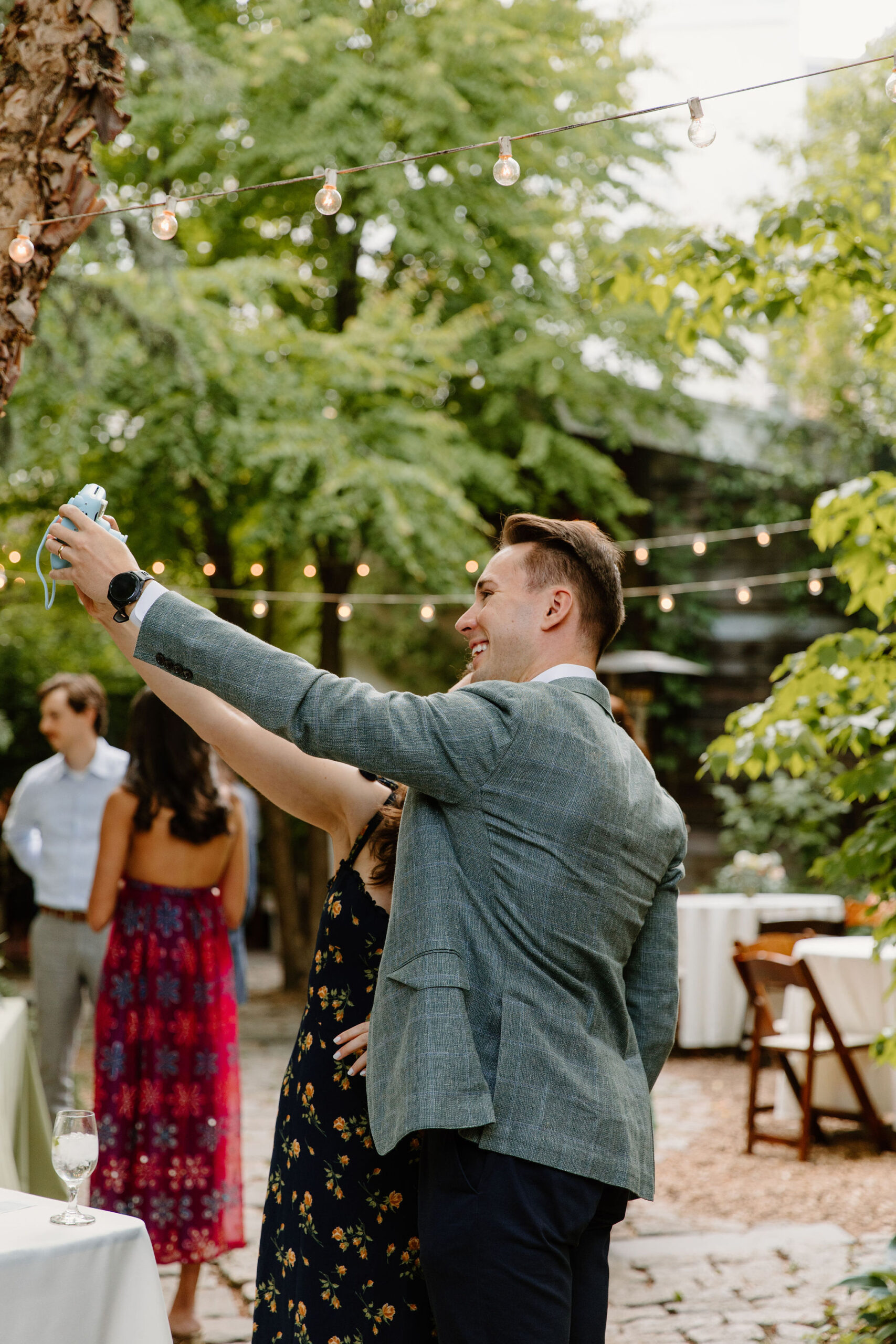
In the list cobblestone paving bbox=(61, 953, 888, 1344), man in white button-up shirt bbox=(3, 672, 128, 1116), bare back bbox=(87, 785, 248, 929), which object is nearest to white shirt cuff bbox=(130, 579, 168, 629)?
bare back bbox=(87, 785, 248, 929)

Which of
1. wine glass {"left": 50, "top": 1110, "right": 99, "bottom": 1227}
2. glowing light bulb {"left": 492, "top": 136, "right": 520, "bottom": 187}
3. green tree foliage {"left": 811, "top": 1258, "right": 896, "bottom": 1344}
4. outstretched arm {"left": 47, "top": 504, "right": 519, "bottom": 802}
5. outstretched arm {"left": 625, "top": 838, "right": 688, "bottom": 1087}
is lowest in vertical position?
green tree foliage {"left": 811, "top": 1258, "right": 896, "bottom": 1344}

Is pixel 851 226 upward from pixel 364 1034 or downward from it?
upward

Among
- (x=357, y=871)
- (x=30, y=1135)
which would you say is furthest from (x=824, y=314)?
(x=357, y=871)

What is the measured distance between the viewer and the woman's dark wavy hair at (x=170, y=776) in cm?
350

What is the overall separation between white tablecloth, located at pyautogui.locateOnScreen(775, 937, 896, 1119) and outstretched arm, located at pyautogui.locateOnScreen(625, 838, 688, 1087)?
13.8 feet

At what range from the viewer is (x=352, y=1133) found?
5.49 ft

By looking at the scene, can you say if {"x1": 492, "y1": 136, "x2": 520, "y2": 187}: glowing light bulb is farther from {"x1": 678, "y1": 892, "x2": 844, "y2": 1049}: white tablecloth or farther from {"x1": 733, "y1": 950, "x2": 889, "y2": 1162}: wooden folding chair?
{"x1": 678, "y1": 892, "x2": 844, "y2": 1049}: white tablecloth

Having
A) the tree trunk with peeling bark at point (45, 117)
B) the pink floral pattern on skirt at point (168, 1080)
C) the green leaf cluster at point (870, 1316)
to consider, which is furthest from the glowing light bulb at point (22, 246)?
the green leaf cluster at point (870, 1316)

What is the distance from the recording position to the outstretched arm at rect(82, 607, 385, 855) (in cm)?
168

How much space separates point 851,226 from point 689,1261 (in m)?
3.36

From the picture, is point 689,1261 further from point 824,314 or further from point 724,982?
point 824,314

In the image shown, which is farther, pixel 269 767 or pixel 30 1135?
pixel 30 1135

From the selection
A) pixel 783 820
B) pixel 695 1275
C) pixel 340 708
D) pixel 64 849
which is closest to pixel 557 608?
pixel 340 708

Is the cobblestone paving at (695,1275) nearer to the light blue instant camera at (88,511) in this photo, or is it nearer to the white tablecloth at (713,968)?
the white tablecloth at (713,968)
